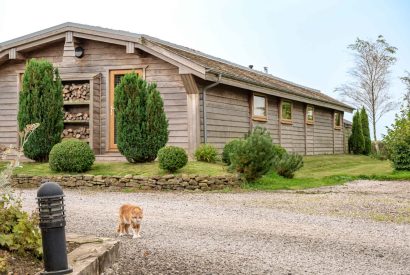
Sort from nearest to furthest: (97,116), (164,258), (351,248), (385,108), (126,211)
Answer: (164,258) → (351,248) → (126,211) → (97,116) → (385,108)

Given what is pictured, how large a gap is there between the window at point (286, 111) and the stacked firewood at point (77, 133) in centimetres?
875

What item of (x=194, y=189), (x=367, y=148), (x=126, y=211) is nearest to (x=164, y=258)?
(x=126, y=211)

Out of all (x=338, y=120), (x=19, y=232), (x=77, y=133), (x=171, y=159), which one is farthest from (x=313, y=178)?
(x=338, y=120)

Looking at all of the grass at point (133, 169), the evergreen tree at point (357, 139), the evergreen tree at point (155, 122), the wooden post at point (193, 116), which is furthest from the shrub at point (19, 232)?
the evergreen tree at point (357, 139)

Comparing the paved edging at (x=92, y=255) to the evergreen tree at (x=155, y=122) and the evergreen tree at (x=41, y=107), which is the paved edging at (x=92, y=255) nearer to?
the evergreen tree at (x=155, y=122)

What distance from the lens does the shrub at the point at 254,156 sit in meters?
12.8

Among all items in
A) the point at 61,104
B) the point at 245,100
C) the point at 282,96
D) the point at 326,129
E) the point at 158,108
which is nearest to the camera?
the point at 158,108

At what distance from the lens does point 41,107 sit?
15.9 meters

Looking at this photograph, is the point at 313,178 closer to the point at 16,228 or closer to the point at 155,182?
the point at 155,182

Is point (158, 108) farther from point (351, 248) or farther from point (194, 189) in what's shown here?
point (351, 248)

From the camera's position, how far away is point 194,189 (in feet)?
41.8

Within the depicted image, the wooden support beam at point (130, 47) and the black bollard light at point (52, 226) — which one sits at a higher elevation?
the wooden support beam at point (130, 47)

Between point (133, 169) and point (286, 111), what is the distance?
34.9 ft

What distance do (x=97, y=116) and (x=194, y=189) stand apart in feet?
19.7
